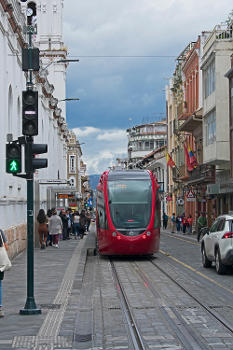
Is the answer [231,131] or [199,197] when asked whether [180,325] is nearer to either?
[231,131]

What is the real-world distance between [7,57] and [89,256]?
350 inches

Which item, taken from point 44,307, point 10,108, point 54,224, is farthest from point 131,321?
point 54,224

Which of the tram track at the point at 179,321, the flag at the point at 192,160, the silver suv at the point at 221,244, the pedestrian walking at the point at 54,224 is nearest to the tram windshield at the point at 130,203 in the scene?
the silver suv at the point at 221,244

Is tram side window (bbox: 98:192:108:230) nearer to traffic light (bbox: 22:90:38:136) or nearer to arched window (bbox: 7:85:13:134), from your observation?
arched window (bbox: 7:85:13:134)

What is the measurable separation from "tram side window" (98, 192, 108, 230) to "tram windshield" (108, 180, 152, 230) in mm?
371

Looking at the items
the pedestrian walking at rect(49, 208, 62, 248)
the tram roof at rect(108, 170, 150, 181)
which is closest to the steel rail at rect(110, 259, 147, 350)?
the tram roof at rect(108, 170, 150, 181)

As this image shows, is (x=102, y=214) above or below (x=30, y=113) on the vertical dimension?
below

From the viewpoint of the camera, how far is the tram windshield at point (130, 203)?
2431 cm

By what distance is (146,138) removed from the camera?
13550 centimetres

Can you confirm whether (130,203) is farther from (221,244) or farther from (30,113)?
(30,113)

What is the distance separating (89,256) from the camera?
28391 millimetres

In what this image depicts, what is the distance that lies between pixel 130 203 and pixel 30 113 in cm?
1316

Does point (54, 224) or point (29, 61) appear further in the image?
point (54, 224)

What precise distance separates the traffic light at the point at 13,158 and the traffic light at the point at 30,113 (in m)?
0.43
